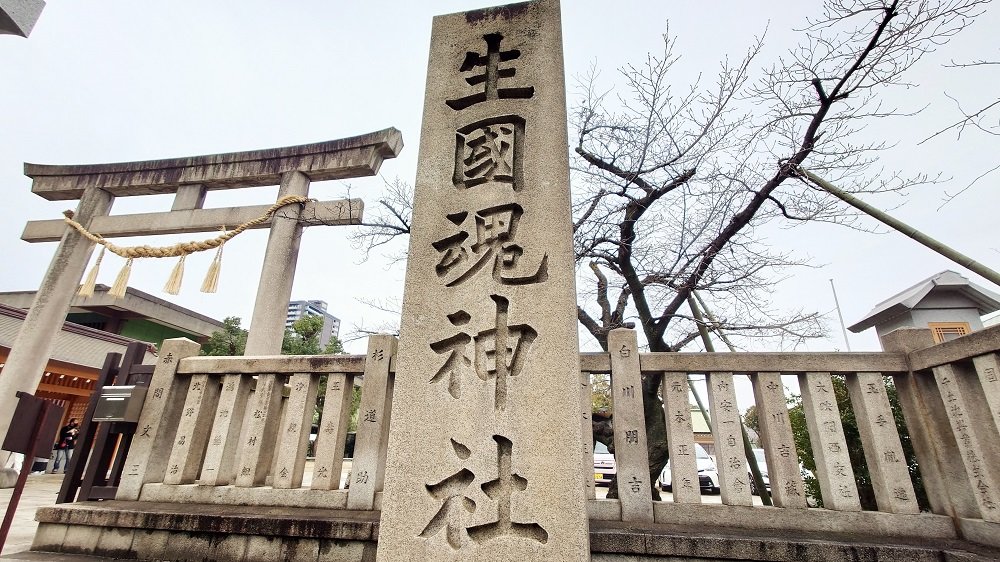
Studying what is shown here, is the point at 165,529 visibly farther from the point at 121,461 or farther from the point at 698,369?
the point at 698,369

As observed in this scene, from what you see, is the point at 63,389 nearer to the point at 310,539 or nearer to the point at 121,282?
the point at 121,282

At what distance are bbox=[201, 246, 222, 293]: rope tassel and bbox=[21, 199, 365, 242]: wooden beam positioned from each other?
0.99 metres

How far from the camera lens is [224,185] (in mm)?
8648

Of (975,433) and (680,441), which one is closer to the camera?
(975,433)

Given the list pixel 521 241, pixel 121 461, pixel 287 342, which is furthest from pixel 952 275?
pixel 287 342

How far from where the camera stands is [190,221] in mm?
8383

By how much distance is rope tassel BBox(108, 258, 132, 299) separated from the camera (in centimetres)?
715

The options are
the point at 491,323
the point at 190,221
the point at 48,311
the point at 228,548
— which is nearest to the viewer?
the point at 491,323

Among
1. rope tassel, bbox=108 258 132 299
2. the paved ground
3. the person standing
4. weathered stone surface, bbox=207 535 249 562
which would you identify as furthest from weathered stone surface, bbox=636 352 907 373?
the person standing

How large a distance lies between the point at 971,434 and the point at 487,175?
145 inches

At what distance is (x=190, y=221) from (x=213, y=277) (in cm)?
223

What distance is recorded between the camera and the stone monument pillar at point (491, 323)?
89.6 inches

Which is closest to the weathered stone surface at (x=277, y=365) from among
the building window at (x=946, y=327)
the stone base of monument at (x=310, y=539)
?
the stone base of monument at (x=310, y=539)

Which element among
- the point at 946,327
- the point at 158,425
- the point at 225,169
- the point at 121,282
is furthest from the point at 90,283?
the point at 946,327
